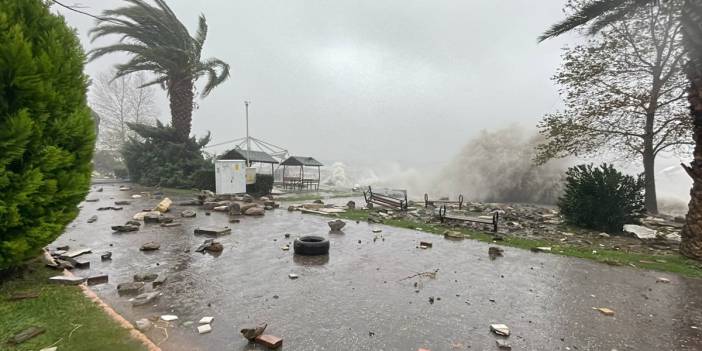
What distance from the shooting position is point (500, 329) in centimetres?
374

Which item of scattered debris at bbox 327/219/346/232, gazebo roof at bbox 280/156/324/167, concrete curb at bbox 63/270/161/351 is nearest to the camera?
concrete curb at bbox 63/270/161/351

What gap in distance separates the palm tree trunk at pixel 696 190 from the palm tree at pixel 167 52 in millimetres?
23049

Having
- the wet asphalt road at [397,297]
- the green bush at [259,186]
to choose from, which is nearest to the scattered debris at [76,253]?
the wet asphalt road at [397,297]

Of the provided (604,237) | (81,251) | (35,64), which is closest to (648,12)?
(604,237)

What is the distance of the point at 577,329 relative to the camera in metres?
3.88

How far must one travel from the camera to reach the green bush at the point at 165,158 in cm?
2191

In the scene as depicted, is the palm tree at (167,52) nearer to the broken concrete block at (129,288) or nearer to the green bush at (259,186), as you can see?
the green bush at (259,186)

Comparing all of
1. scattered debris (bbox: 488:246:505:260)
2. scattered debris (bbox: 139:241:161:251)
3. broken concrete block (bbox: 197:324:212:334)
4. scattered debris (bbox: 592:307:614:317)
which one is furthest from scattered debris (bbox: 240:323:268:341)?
scattered debris (bbox: 488:246:505:260)

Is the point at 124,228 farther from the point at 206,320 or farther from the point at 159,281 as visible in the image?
the point at 206,320

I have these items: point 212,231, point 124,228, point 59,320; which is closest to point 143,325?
point 59,320

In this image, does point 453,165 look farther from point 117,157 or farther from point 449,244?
point 117,157

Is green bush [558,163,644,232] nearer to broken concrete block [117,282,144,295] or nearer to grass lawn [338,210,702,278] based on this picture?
grass lawn [338,210,702,278]

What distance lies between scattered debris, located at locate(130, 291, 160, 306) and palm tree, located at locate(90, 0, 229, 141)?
1976cm

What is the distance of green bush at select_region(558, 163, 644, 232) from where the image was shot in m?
10.7
